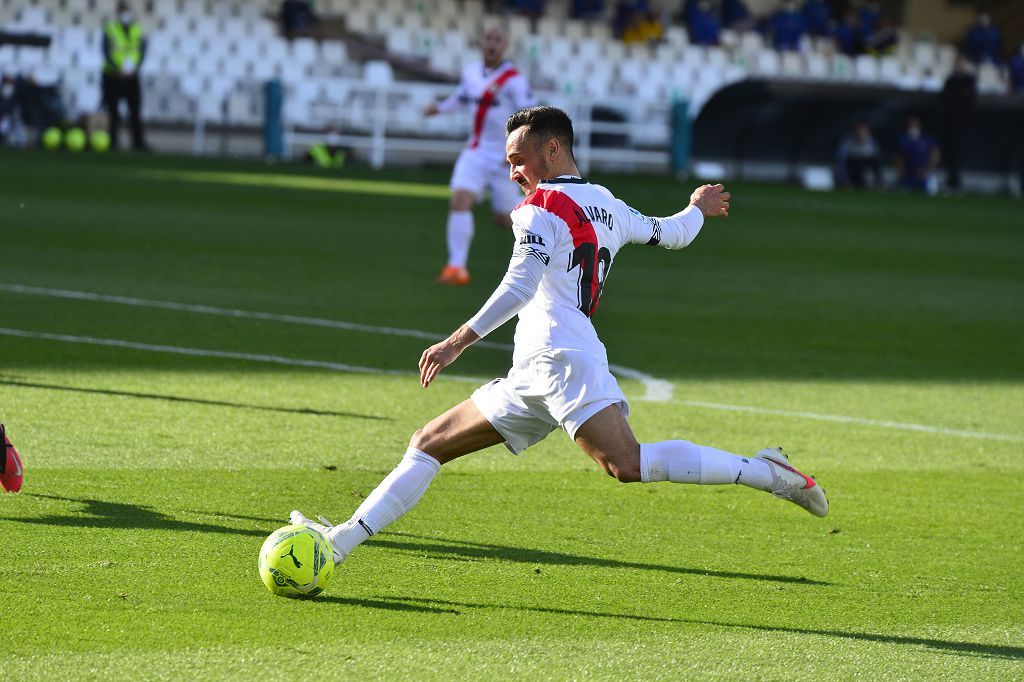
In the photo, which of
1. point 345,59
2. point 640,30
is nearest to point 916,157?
point 640,30

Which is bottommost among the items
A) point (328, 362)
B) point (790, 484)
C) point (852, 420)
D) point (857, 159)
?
point (857, 159)

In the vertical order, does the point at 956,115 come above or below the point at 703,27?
below

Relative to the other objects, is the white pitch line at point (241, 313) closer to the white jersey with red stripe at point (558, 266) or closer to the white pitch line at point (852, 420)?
the white pitch line at point (852, 420)

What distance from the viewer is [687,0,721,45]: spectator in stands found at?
125 ft

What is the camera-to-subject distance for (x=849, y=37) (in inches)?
1598

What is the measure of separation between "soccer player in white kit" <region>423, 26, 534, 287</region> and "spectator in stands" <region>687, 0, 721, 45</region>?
25165 millimetres

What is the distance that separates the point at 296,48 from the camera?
109ft

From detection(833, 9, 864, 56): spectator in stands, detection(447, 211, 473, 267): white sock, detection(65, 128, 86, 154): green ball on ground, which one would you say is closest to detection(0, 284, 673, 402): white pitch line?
detection(447, 211, 473, 267): white sock

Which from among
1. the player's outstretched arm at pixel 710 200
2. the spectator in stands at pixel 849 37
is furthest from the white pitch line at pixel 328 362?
the spectator in stands at pixel 849 37

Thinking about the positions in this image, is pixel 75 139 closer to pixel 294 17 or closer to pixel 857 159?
pixel 294 17

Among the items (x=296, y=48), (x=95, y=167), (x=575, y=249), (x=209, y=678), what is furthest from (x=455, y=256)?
(x=296, y=48)

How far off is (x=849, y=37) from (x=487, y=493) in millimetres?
36168

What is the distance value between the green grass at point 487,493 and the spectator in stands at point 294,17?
19172 mm

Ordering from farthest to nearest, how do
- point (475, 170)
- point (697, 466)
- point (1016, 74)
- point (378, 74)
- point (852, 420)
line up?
1. point (1016, 74)
2. point (378, 74)
3. point (475, 170)
4. point (852, 420)
5. point (697, 466)
